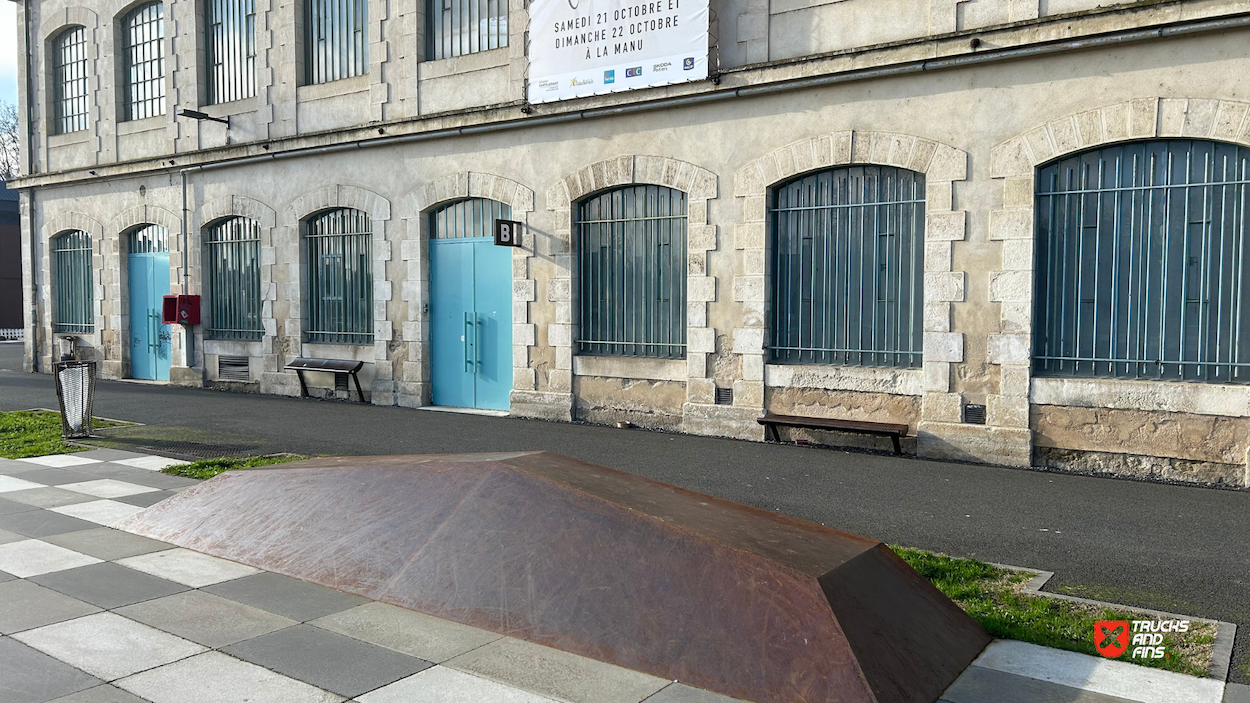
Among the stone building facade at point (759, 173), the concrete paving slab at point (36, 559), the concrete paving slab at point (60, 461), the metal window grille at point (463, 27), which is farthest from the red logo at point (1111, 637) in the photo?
the metal window grille at point (463, 27)

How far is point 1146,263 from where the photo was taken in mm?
8164

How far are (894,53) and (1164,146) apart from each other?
2508 mm

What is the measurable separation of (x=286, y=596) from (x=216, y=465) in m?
4.09

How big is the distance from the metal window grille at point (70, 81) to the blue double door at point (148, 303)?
10.5ft

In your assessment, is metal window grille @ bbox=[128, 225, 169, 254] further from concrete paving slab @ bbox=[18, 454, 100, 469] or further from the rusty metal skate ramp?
the rusty metal skate ramp

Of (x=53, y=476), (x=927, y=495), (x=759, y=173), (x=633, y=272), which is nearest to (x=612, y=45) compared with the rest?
(x=759, y=173)

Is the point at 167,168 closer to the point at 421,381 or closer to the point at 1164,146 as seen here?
the point at 421,381

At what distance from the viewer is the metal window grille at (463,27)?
12.2 m

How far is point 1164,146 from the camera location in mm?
8016

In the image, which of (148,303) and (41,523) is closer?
(41,523)

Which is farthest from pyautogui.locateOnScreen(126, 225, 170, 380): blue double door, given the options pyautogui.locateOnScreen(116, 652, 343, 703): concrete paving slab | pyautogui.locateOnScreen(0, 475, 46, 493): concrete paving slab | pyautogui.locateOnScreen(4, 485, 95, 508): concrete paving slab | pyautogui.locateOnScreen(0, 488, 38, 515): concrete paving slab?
pyautogui.locateOnScreen(116, 652, 343, 703): concrete paving slab

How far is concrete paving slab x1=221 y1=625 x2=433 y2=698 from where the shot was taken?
349 cm

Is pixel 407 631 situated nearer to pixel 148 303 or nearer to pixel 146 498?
pixel 146 498

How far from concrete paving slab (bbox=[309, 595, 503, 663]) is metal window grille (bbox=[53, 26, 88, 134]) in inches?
685
